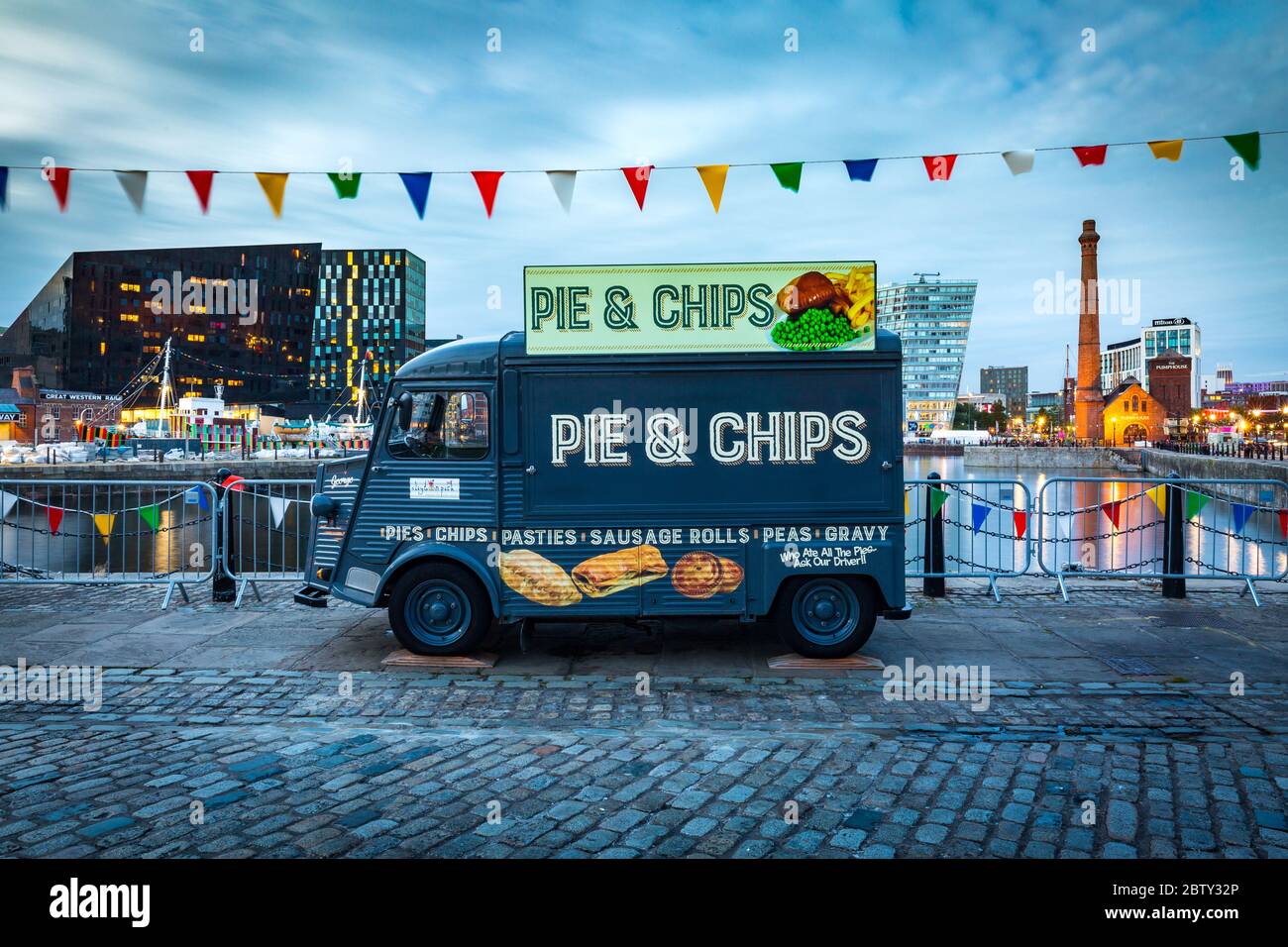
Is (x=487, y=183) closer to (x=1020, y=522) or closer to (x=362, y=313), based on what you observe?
(x=1020, y=522)

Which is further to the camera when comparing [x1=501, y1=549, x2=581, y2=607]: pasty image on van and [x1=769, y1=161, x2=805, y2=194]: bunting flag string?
[x1=769, y1=161, x2=805, y2=194]: bunting flag string

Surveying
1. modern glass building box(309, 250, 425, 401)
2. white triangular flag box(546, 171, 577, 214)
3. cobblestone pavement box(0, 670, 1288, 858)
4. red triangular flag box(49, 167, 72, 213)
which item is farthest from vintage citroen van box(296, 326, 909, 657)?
modern glass building box(309, 250, 425, 401)

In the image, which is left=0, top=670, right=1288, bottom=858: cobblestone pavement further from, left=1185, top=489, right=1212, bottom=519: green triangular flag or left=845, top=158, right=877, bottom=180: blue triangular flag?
left=845, top=158, right=877, bottom=180: blue triangular flag

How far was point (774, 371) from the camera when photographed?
7.30 meters

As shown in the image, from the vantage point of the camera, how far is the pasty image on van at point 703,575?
732cm

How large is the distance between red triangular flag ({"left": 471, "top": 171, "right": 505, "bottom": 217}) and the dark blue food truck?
3.81 meters

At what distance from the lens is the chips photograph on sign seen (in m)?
7.22

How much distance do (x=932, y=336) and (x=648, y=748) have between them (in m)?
201

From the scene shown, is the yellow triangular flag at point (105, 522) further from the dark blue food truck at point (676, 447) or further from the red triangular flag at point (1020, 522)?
the red triangular flag at point (1020, 522)

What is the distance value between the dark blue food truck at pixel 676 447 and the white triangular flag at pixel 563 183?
11.3 ft

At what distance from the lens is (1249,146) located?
31.0 feet

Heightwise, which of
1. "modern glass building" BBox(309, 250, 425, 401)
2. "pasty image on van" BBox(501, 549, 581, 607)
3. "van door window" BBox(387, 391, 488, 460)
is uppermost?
"modern glass building" BBox(309, 250, 425, 401)

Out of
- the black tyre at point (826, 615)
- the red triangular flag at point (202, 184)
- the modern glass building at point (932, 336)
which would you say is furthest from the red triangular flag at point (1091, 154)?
the modern glass building at point (932, 336)
